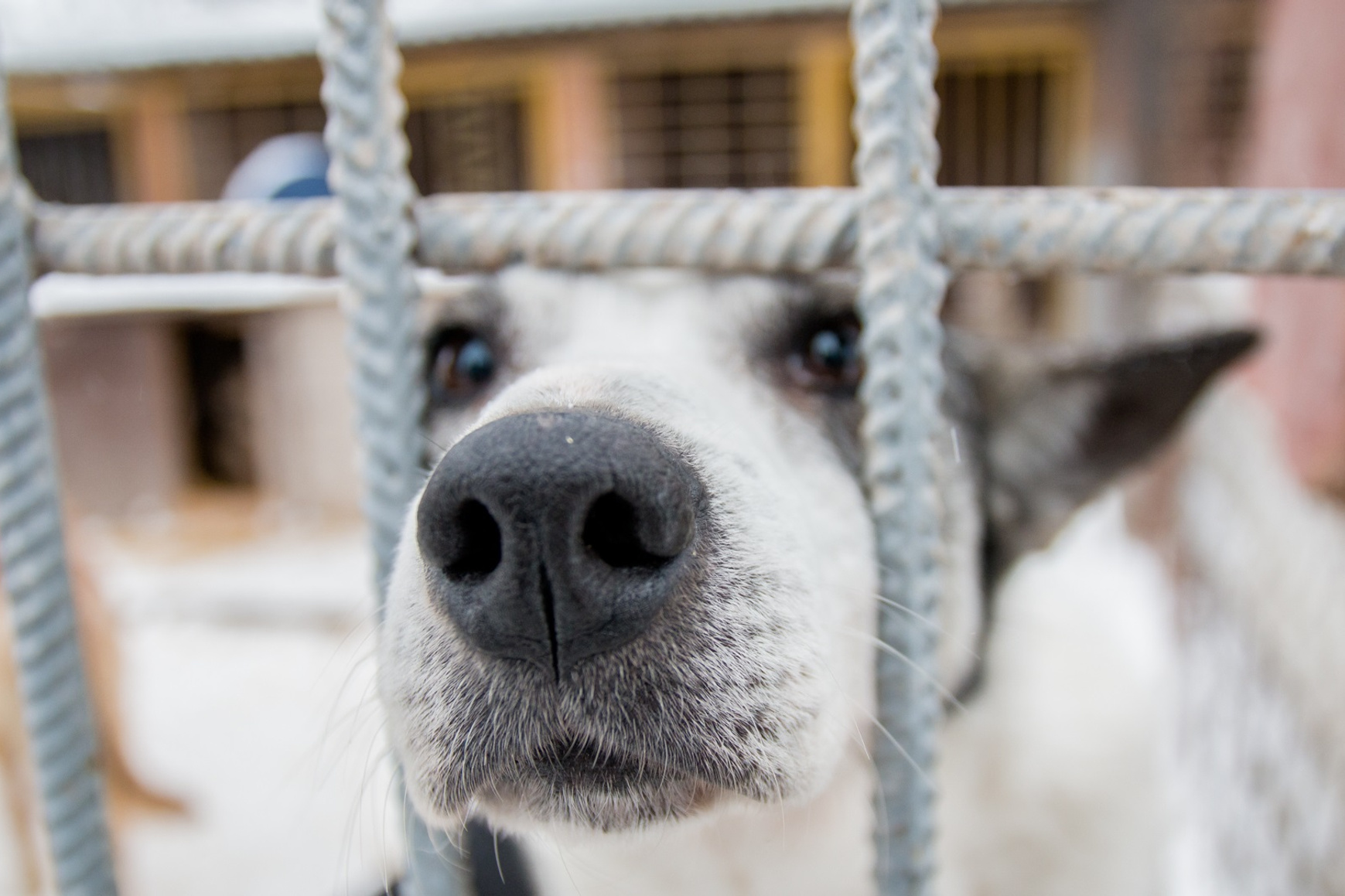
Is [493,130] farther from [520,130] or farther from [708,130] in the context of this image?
[708,130]

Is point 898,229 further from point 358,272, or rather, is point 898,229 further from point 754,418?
point 358,272

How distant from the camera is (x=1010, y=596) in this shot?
70.8 inches

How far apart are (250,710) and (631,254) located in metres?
3.44

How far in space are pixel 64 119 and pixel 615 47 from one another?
5.35 m

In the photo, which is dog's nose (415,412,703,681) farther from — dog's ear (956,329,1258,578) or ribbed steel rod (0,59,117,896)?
dog's ear (956,329,1258,578)

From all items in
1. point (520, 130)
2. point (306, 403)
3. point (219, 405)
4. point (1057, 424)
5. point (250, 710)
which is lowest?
point (250, 710)

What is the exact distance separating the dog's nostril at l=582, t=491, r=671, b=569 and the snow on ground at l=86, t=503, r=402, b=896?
1.29 feet

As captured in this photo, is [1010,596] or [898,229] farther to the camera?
[1010,596]

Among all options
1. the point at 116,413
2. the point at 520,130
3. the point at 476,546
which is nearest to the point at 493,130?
the point at 520,130

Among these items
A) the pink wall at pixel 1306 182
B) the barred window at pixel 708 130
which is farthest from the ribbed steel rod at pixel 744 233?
the barred window at pixel 708 130

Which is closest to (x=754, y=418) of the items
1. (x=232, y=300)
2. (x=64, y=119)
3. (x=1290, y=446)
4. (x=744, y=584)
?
(x=744, y=584)

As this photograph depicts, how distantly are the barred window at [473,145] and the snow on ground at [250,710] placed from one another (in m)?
3.03

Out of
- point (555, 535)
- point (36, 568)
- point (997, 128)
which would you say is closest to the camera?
point (555, 535)

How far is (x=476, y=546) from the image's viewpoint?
0.76m
